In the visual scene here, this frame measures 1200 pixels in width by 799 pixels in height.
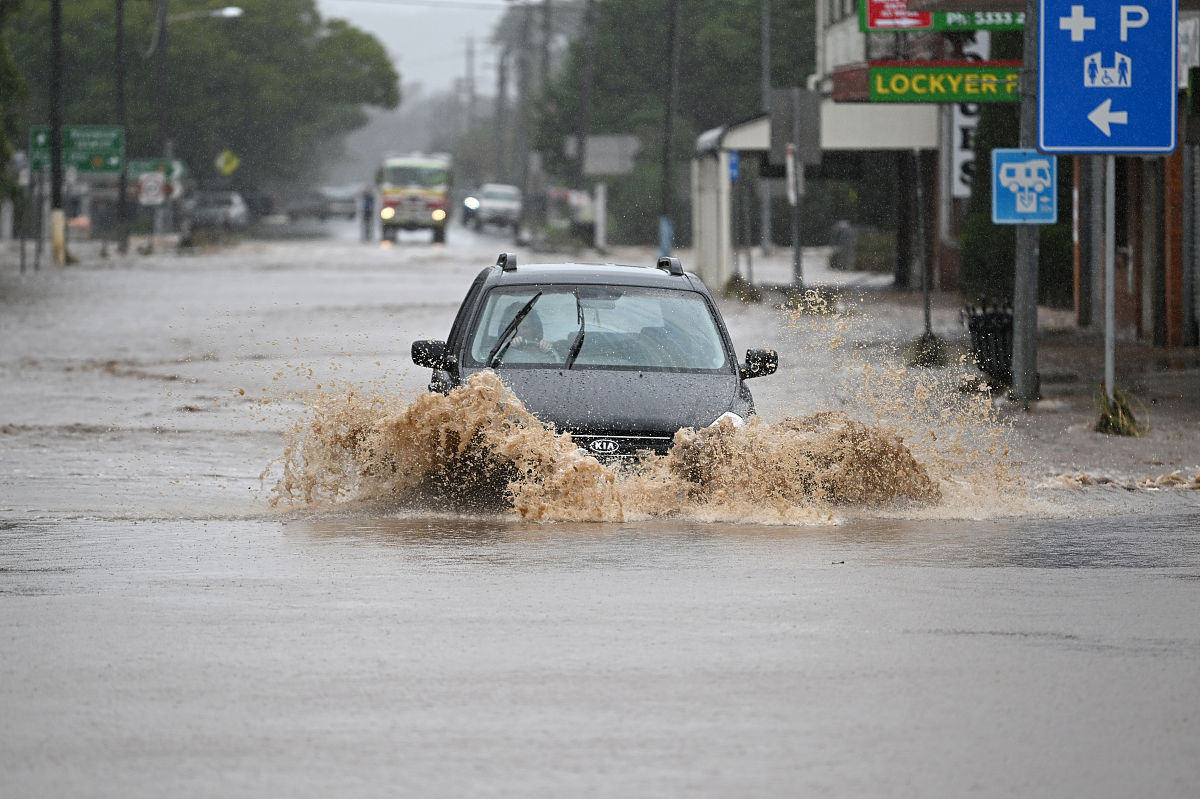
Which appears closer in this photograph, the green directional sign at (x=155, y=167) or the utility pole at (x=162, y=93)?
the green directional sign at (x=155, y=167)

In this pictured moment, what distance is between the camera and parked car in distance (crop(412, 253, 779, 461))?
11.3 m

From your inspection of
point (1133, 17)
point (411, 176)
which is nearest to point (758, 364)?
point (1133, 17)

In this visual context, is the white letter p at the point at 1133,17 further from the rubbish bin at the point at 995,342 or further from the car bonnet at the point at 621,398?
the car bonnet at the point at 621,398

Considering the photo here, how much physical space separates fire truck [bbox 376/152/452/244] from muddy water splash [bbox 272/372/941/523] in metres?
60.4

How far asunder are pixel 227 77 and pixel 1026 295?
3151 inches

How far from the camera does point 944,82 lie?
80.9 ft

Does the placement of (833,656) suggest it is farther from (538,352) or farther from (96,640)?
(538,352)

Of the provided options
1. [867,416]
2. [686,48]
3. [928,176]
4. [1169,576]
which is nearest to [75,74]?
[686,48]

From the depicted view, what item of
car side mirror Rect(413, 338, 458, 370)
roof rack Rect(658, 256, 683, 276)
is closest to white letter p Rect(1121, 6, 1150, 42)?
roof rack Rect(658, 256, 683, 276)

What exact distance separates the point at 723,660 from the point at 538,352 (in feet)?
16.0

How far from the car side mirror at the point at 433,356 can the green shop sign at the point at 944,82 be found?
13.1m

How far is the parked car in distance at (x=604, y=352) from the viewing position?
11.3m

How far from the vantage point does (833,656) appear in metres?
7.50

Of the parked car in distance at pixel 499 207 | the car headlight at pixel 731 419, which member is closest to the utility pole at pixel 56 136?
the parked car in distance at pixel 499 207
